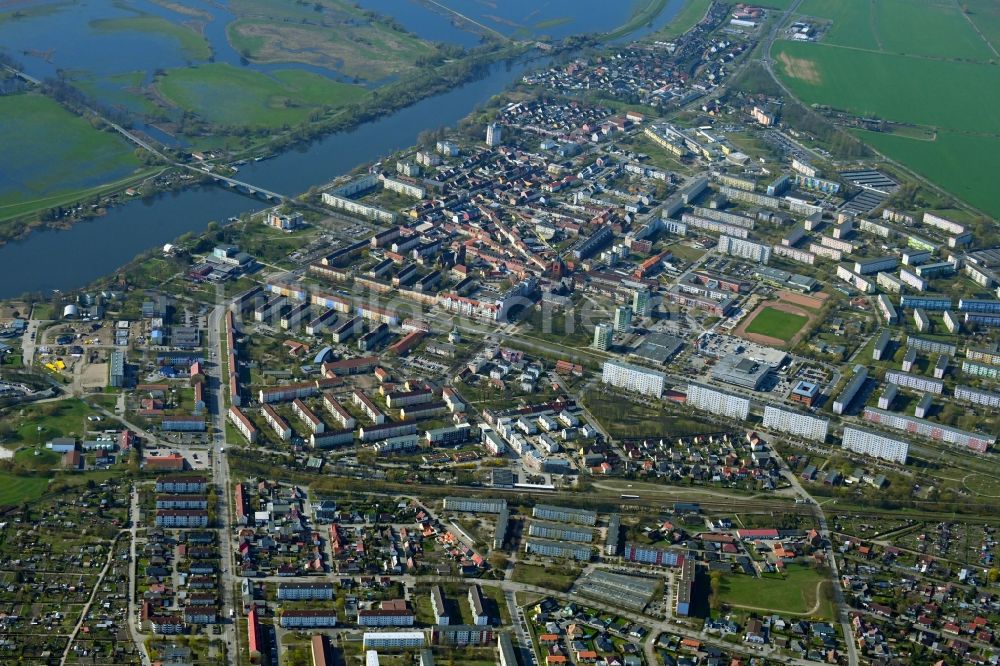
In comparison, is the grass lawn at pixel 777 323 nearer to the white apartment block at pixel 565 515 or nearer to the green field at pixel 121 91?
the white apartment block at pixel 565 515

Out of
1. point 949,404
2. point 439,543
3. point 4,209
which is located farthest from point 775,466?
point 4,209

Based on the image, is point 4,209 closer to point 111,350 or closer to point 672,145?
point 111,350

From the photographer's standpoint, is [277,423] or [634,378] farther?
[634,378]

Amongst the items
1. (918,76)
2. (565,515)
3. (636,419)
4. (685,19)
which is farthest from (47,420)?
(685,19)

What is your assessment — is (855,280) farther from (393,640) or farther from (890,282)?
(393,640)

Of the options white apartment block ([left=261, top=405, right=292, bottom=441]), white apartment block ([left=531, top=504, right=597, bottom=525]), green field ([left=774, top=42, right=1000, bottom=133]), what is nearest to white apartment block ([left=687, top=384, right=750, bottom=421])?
white apartment block ([left=531, top=504, right=597, bottom=525])

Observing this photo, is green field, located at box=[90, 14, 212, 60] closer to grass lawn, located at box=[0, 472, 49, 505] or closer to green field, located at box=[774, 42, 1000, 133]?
green field, located at box=[774, 42, 1000, 133]

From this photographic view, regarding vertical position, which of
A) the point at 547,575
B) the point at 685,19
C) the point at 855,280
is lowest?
the point at 547,575
